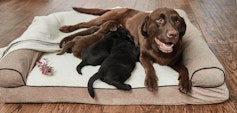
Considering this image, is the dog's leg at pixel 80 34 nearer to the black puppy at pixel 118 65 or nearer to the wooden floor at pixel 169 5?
the black puppy at pixel 118 65

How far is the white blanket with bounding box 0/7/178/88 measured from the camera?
7.20 feet

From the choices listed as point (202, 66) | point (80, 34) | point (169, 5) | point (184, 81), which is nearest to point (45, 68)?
point (80, 34)

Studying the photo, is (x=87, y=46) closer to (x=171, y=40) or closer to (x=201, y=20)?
(x=171, y=40)

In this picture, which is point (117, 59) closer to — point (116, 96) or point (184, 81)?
point (116, 96)

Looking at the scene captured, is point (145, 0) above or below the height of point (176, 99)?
below

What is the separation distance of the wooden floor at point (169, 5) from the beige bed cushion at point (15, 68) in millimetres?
189

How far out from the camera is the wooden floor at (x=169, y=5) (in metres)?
2.15

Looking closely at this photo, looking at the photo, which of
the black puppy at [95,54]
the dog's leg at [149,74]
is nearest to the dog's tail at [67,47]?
the black puppy at [95,54]

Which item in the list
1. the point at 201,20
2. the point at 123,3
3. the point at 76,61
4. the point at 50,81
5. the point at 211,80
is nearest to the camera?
the point at 211,80

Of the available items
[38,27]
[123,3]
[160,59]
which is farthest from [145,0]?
[160,59]

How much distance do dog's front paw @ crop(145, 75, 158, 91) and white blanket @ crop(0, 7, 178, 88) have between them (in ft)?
0.13

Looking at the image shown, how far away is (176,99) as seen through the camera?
2.15 metres

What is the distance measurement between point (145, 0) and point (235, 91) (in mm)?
3264

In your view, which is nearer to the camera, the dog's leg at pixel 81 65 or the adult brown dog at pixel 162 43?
the adult brown dog at pixel 162 43
